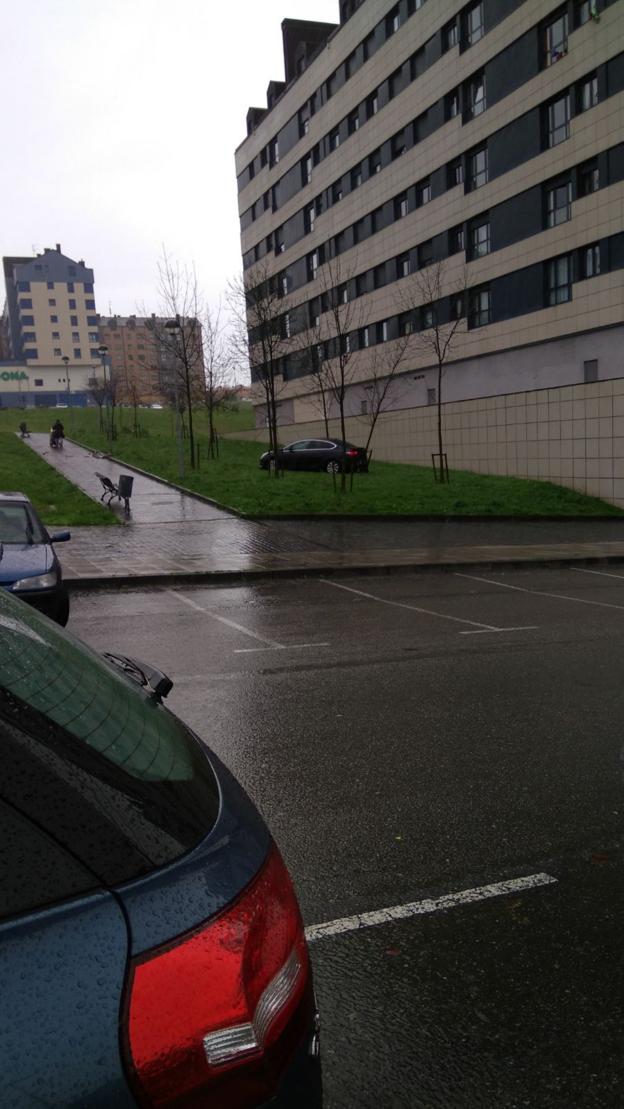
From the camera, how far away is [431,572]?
14.6m

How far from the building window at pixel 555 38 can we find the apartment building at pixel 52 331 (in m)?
100

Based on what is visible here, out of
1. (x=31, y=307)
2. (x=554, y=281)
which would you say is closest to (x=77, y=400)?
(x=31, y=307)

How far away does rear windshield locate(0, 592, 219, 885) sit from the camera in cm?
126

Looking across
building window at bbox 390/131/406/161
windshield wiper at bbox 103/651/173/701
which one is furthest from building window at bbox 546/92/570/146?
windshield wiper at bbox 103/651/173/701

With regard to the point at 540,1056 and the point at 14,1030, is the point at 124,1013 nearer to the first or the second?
the point at 14,1030

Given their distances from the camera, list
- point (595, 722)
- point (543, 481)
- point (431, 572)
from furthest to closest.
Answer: point (543, 481), point (431, 572), point (595, 722)

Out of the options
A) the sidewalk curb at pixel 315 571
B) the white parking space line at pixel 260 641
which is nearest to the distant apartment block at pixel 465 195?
the sidewalk curb at pixel 315 571

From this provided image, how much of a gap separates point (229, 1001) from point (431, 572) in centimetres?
1353

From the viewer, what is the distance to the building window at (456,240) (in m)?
33.1

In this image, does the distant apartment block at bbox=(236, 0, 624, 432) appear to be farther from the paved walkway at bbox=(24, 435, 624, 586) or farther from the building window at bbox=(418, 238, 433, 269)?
the paved walkway at bbox=(24, 435, 624, 586)

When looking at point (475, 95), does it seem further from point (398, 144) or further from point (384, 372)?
point (384, 372)

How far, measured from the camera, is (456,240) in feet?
110

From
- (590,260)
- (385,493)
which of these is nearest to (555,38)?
(590,260)

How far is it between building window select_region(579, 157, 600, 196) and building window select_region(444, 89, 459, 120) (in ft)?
29.9
